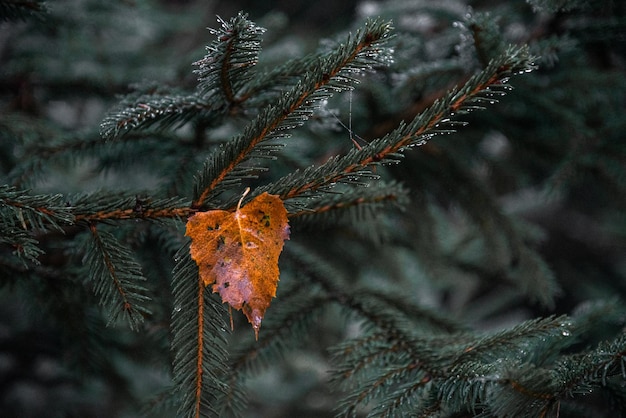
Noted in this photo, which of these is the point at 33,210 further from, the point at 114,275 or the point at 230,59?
the point at 230,59

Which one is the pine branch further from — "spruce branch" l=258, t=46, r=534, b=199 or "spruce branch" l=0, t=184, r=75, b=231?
"spruce branch" l=258, t=46, r=534, b=199

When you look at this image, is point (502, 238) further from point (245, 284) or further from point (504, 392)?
point (245, 284)

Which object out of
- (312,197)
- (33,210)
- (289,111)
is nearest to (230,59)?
(289,111)

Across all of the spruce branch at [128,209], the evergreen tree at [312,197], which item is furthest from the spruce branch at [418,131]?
the spruce branch at [128,209]

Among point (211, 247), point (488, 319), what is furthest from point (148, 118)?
point (488, 319)

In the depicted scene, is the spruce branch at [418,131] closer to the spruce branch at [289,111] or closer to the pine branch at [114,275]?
the spruce branch at [289,111]

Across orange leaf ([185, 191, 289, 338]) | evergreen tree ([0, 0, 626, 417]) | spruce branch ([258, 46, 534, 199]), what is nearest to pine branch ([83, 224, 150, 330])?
evergreen tree ([0, 0, 626, 417])

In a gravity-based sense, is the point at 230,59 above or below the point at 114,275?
above
